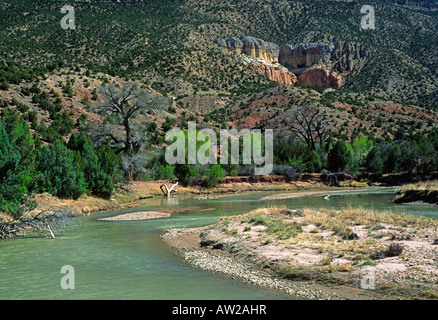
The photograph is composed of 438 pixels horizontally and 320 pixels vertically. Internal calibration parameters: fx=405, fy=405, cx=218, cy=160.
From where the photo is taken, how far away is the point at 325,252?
14.1m

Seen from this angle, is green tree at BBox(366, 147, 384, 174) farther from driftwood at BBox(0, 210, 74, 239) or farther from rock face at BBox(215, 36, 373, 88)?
rock face at BBox(215, 36, 373, 88)

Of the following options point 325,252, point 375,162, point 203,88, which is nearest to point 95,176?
point 325,252

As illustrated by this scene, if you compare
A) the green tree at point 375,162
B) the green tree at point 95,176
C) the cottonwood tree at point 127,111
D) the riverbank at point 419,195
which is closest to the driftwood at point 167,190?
the cottonwood tree at point 127,111

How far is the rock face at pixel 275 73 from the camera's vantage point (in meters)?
149

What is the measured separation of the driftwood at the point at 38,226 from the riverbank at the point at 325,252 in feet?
→ 18.4

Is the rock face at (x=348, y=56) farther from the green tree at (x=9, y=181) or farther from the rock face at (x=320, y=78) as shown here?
the green tree at (x=9, y=181)

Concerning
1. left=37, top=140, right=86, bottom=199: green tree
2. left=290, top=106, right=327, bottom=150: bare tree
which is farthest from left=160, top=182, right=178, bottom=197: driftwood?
left=290, top=106, right=327, bottom=150: bare tree

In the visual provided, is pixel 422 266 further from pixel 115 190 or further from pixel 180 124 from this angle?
pixel 180 124

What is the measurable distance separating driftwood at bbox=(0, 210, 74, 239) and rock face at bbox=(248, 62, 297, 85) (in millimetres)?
130247

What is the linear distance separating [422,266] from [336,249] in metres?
3.03

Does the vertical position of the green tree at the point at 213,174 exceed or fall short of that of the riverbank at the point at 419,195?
it exceeds it

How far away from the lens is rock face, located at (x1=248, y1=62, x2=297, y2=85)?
5879 inches

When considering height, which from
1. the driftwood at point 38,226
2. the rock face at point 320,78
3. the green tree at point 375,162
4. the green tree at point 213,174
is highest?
the rock face at point 320,78
